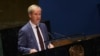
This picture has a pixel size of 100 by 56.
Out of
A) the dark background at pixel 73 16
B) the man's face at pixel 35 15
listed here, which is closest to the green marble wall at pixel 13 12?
the dark background at pixel 73 16

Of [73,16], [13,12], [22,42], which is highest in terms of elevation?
[13,12]

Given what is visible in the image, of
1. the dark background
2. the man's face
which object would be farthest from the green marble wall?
the man's face

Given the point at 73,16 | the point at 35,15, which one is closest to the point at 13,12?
the point at 73,16

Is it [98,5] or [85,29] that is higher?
[98,5]

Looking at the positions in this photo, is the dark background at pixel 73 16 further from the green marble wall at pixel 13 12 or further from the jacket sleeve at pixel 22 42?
A: the jacket sleeve at pixel 22 42

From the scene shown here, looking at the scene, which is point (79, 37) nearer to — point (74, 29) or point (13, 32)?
point (13, 32)

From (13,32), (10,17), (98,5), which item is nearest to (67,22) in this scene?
(98,5)

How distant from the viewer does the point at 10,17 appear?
15.0 ft

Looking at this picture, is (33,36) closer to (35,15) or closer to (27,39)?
(27,39)

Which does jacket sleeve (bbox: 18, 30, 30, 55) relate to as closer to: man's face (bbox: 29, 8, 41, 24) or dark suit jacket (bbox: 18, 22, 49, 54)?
dark suit jacket (bbox: 18, 22, 49, 54)

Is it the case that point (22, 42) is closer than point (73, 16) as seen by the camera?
Yes

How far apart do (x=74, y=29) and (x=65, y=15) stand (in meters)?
0.26

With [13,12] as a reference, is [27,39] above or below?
below

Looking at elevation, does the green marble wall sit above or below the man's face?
above
